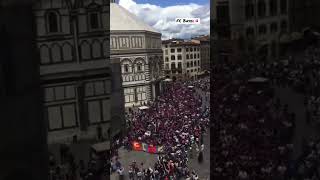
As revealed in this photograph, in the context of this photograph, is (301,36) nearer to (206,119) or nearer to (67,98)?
(206,119)

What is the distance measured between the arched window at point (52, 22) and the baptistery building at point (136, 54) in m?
0.60

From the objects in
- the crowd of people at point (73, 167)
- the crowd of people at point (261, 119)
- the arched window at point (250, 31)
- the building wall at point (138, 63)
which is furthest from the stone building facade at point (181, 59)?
the crowd of people at point (73, 167)

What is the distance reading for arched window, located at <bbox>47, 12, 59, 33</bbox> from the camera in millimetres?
6816

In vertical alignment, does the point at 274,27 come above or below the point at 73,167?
above

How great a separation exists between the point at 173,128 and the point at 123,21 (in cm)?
141

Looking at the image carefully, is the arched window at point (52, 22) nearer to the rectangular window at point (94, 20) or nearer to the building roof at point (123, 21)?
the rectangular window at point (94, 20)

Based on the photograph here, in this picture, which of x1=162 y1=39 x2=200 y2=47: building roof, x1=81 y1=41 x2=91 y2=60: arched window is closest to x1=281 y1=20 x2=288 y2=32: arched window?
x1=162 y1=39 x2=200 y2=47: building roof

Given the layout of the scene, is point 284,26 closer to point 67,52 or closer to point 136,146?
point 136,146

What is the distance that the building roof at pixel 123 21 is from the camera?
6.79 metres

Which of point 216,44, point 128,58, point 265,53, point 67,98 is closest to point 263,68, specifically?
point 265,53

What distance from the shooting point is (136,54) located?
7082 mm

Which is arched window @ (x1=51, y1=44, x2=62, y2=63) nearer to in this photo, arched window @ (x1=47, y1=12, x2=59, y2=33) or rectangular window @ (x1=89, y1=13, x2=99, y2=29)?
arched window @ (x1=47, y1=12, x2=59, y2=33)

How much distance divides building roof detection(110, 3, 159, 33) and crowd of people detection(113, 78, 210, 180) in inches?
31.7

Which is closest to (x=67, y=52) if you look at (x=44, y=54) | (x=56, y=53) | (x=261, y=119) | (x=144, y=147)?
(x=56, y=53)
